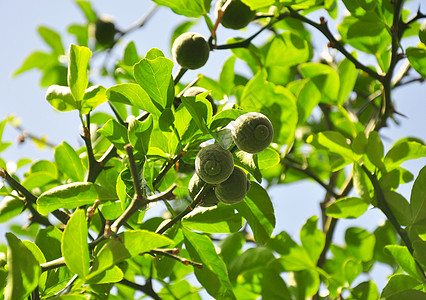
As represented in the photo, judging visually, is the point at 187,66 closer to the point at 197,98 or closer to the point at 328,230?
the point at 197,98

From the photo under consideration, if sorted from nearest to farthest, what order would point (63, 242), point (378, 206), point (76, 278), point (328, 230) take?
point (63, 242) → point (76, 278) → point (378, 206) → point (328, 230)

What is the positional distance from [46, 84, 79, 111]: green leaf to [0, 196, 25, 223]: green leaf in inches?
15.7

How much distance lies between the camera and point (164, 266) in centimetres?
162

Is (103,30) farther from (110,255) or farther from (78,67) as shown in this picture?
(110,255)

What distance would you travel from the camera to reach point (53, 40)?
238cm

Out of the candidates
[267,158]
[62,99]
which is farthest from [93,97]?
[267,158]

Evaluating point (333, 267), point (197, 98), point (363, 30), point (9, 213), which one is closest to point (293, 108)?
point (363, 30)

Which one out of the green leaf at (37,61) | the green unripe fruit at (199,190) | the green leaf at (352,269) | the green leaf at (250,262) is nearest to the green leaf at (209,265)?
the green unripe fruit at (199,190)

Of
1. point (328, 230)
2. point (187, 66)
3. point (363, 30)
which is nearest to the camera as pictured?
point (187, 66)

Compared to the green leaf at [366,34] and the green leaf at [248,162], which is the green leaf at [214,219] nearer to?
the green leaf at [248,162]

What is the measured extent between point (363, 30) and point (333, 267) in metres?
1.10

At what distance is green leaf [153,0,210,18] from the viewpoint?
152 centimetres

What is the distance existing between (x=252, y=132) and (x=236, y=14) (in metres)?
0.71

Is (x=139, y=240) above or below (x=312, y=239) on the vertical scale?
above
